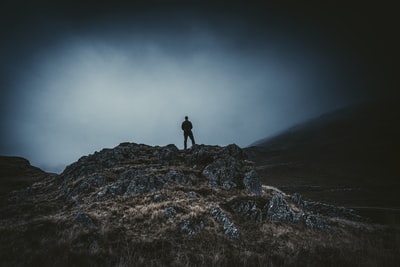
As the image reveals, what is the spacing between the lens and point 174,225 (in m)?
14.4

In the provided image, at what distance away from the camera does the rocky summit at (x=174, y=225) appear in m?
10.3

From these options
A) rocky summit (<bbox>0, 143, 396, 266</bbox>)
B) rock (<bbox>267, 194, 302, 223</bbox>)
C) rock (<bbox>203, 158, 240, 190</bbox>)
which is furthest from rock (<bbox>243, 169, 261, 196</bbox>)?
rock (<bbox>267, 194, 302, 223</bbox>)

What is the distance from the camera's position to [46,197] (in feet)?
81.3

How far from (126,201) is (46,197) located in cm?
1207

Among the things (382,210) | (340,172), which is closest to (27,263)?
(382,210)

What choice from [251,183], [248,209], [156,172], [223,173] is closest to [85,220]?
[156,172]

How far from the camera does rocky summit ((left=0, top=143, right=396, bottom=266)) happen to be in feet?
33.9

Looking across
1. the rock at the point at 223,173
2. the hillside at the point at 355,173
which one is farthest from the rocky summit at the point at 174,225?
the hillside at the point at 355,173

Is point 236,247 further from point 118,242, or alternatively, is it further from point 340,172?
point 340,172

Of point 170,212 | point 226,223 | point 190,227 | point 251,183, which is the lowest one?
point 226,223

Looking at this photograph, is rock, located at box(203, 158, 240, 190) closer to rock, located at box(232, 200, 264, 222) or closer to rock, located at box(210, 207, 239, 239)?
rock, located at box(232, 200, 264, 222)

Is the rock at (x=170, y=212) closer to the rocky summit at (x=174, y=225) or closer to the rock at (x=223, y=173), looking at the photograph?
the rocky summit at (x=174, y=225)

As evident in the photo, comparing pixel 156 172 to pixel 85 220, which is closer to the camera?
pixel 85 220

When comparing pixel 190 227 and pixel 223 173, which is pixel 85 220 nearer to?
pixel 190 227
